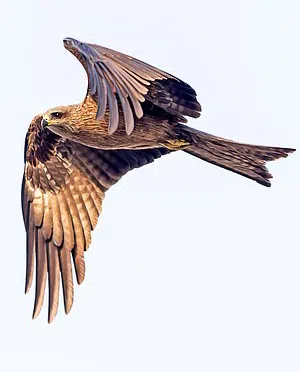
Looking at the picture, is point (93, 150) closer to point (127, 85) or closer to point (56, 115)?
point (56, 115)

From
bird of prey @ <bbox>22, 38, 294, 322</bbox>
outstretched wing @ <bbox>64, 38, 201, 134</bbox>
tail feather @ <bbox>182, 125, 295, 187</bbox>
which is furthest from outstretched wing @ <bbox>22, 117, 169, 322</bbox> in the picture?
outstretched wing @ <bbox>64, 38, 201, 134</bbox>

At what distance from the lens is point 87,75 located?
11820mm

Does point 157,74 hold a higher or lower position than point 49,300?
higher

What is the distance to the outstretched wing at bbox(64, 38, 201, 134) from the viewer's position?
10609 mm

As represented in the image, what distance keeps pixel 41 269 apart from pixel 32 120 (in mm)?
1530

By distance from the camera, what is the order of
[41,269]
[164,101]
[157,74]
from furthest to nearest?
[41,269] < [164,101] < [157,74]

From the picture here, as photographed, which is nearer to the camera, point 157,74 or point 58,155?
point 157,74

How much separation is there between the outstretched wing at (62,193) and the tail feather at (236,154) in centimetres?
77

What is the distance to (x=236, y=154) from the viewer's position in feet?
40.8

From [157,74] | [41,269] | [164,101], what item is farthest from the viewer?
[41,269]

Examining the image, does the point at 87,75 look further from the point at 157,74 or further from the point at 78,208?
the point at 78,208

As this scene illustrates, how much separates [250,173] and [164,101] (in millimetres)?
1122

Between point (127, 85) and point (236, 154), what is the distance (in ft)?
6.31

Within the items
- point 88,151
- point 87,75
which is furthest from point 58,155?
point 87,75
